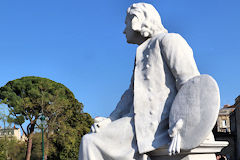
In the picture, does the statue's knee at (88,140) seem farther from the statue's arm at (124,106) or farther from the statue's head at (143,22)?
the statue's head at (143,22)

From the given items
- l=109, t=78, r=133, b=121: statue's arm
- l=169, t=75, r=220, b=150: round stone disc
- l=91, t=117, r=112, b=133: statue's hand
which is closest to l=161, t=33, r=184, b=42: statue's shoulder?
l=169, t=75, r=220, b=150: round stone disc

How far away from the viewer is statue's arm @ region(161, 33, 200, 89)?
3.83m

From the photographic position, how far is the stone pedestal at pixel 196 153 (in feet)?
11.9

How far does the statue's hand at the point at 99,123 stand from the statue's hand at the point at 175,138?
2.91 feet

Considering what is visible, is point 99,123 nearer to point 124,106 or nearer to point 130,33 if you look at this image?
point 124,106

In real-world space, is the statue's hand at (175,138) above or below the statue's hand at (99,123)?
below

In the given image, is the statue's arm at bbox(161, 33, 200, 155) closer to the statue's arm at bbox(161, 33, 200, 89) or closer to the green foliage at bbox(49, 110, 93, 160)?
the statue's arm at bbox(161, 33, 200, 89)

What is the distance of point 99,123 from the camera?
4.14 metres

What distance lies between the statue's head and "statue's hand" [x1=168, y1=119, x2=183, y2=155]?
4.29 ft

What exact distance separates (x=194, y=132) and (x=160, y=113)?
0.52 m

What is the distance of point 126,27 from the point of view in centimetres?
464

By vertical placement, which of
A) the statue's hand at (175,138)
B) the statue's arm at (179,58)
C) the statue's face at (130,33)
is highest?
the statue's face at (130,33)

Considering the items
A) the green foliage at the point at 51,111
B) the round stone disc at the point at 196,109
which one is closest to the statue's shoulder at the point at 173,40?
the round stone disc at the point at 196,109

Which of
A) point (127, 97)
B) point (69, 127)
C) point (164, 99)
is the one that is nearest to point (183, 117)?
point (164, 99)
